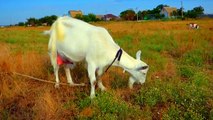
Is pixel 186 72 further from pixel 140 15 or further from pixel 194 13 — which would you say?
pixel 140 15

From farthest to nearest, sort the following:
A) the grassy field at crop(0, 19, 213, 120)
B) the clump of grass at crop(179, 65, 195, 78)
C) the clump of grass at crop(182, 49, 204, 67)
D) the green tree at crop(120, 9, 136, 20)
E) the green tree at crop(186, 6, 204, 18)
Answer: the green tree at crop(120, 9, 136, 20) < the green tree at crop(186, 6, 204, 18) < the clump of grass at crop(182, 49, 204, 67) < the clump of grass at crop(179, 65, 195, 78) < the grassy field at crop(0, 19, 213, 120)

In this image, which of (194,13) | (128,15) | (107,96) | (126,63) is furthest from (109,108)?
(128,15)

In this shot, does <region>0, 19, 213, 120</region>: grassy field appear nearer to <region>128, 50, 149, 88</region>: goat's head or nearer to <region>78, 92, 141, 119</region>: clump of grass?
<region>78, 92, 141, 119</region>: clump of grass

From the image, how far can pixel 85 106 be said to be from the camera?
7.15 m

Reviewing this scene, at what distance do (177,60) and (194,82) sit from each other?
3.51 m

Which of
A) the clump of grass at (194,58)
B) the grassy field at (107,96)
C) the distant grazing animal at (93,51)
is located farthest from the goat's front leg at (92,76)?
the clump of grass at (194,58)

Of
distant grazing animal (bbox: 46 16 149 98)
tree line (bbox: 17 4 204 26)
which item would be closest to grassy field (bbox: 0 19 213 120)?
distant grazing animal (bbox: 46 16 149 98)

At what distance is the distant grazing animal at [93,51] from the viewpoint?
24.2 ft

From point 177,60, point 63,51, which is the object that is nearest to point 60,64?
point 63,51

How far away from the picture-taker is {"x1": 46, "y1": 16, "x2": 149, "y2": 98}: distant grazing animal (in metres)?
7.39

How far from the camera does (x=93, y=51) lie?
736cm

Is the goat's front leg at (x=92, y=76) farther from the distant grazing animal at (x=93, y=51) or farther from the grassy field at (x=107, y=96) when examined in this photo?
the grassy field at (x=107, y=96)

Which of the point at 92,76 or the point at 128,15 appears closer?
the point at 92,76

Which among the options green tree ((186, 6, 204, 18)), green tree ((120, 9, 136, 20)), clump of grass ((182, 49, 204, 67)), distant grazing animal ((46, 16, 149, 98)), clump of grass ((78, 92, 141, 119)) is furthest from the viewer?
green tree ((120, 9, 136, 20))
